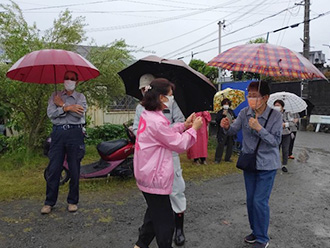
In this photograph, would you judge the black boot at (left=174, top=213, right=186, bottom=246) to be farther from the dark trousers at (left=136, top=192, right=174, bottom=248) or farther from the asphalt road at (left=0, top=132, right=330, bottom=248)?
the dark trousers at (left=136, top=192, right=174, bottom=248)

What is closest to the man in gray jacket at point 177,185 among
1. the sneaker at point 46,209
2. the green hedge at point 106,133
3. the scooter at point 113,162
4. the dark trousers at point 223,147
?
the sneaker at point 46,209

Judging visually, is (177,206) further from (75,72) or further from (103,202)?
(75,72)

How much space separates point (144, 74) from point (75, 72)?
3.91ft

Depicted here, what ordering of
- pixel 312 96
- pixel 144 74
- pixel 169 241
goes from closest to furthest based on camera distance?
pixel 169 241, pixel 144 74, pixel 312 96

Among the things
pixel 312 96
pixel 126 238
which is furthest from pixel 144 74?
pixel 312 96

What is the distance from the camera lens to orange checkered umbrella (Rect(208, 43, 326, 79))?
3000 millimetres

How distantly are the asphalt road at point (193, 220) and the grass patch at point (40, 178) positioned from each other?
0.91ft

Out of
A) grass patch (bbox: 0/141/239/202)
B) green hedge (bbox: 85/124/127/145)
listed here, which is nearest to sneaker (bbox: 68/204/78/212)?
grass patch (bbox: 0/141/239/202)

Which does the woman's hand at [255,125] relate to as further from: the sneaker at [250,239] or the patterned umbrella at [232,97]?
the patterned umbrella at [232,97]

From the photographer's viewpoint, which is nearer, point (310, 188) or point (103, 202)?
point (103, 202)

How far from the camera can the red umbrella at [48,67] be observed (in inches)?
149

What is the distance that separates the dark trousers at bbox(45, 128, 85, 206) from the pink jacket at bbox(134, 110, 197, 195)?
5.92 ft

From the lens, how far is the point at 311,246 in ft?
10.8

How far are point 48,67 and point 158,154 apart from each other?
113 inches
